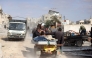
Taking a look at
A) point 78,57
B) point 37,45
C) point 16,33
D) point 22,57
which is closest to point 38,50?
point 37,45

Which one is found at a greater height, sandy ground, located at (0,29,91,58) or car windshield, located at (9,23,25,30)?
car windshield, located at (9,23,25,30)

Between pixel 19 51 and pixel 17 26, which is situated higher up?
pixel 17 26

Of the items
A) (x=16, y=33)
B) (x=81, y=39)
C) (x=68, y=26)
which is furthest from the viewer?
(x=68, y=26)

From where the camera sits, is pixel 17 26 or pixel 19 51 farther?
pixel 17 26

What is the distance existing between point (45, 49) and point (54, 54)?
0.63m

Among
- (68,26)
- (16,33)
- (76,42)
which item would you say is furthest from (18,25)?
(68,26)

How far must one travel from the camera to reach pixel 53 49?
11078 millimetres

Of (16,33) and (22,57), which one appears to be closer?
(22,57)

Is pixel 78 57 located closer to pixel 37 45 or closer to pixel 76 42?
pixel 37 45

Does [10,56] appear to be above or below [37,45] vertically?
below

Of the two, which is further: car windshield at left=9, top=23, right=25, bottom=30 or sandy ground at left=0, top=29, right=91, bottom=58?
car windshield at left=9, top=23, right=25, bottom=30

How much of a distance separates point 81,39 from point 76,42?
2.14 feet

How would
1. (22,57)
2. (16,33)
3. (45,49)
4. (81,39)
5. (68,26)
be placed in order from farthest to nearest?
(68,26), (16,33), (81,39), (22,57), (45,49)

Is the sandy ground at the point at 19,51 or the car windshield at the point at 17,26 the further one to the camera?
the car windshield at the point at 17,26
